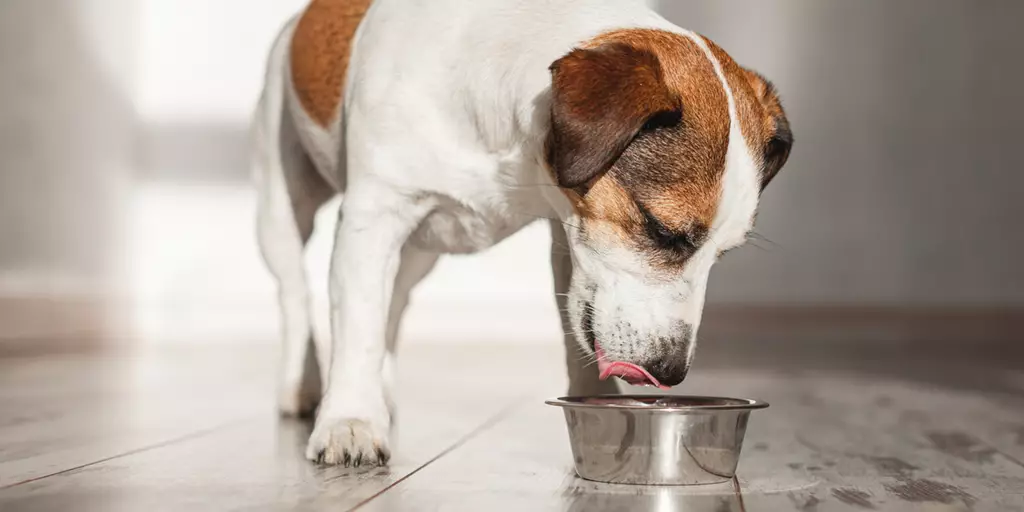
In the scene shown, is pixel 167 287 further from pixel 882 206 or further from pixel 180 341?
pixel 882 206

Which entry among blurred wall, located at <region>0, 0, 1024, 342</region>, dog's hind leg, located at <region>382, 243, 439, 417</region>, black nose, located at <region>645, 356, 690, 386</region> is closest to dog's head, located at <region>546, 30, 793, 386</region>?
black nose, located at <region>645, 356, 690, 386</region>

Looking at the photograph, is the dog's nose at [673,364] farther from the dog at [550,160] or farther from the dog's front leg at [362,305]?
the dog's front leg at [362,305]

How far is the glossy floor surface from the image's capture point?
158 cm

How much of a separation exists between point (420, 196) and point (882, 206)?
4821 millimetres

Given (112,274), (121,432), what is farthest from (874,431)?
(112,274)

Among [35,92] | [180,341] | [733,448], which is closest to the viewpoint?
[733,448]

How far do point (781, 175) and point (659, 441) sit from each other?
5.05 meters

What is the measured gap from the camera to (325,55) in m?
2.50

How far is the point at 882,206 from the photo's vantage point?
6391 millimetres

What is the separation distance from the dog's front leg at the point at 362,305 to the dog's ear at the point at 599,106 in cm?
44

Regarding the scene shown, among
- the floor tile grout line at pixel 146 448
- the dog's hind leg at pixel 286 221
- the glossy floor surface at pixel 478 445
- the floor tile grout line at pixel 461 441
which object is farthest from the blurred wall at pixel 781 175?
the floor tile grout line at pixel 146 448

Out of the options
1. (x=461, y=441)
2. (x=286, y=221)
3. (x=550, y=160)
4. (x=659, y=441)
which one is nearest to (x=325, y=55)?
(x=286, y=221)

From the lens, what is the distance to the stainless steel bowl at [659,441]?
1.65 m

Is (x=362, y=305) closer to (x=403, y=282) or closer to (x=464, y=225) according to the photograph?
(x=464, y=225)
